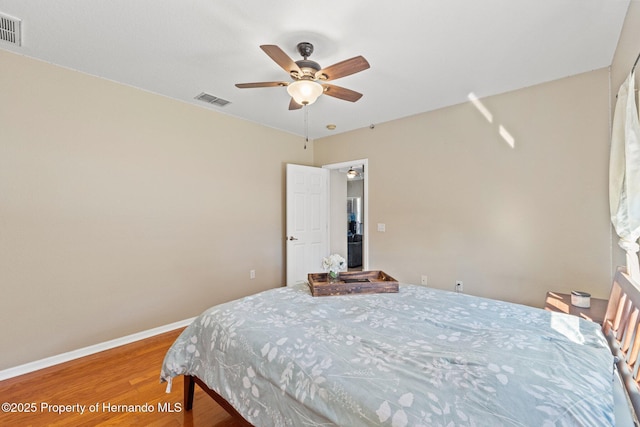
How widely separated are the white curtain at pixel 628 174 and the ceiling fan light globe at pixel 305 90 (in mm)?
1871

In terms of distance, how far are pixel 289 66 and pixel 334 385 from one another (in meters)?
1.93

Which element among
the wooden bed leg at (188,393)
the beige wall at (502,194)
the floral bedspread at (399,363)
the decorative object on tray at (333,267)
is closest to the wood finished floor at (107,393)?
the wooden bed leg at (188,393)

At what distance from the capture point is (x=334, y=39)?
6.70 feet

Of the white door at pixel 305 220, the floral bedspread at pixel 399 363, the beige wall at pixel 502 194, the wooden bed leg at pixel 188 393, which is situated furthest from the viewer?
the white door at pixel 305 220

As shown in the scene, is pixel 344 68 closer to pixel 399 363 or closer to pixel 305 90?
pixel 305 90

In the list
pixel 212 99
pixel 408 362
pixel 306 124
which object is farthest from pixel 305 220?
pixel 408 362

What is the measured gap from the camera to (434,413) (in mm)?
890

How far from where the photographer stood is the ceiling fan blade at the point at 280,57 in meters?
1.71

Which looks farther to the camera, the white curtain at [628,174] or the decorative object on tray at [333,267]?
the decorative object on tray at [333,267]

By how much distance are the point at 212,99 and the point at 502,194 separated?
11.1 feet

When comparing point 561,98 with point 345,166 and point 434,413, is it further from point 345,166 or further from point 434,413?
point 434,413

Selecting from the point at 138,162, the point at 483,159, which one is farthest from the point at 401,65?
the point at 138,162

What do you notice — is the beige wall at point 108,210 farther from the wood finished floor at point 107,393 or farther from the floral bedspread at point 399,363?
the floral bedspread at point 399,363

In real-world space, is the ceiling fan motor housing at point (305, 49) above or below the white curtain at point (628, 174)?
above
